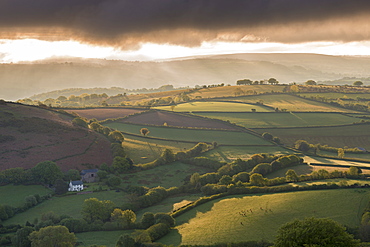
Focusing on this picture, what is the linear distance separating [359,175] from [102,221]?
2093 inches

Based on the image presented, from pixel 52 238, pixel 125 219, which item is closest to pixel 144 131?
pixel 125 219

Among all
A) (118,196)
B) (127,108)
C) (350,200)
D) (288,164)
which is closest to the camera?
(350,200)

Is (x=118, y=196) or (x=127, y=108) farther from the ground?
(x=127, y=108)

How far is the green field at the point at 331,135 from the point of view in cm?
11462

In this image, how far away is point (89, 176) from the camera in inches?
3541

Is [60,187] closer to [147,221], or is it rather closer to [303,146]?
[147,221]

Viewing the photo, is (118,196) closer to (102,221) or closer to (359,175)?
(102,221)

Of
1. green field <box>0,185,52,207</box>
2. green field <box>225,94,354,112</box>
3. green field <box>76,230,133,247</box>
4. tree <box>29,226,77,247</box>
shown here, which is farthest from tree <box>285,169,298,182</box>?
green field <box>225,94,354,112</box>

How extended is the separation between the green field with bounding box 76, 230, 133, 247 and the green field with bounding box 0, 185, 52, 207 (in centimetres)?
2241

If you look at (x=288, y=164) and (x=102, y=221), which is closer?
(x=102, y=221)

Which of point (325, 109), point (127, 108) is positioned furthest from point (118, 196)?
point (325, 109)

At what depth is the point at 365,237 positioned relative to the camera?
1640 inches

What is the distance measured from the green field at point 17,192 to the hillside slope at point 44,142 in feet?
33.6

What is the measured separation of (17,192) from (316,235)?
67738mm
